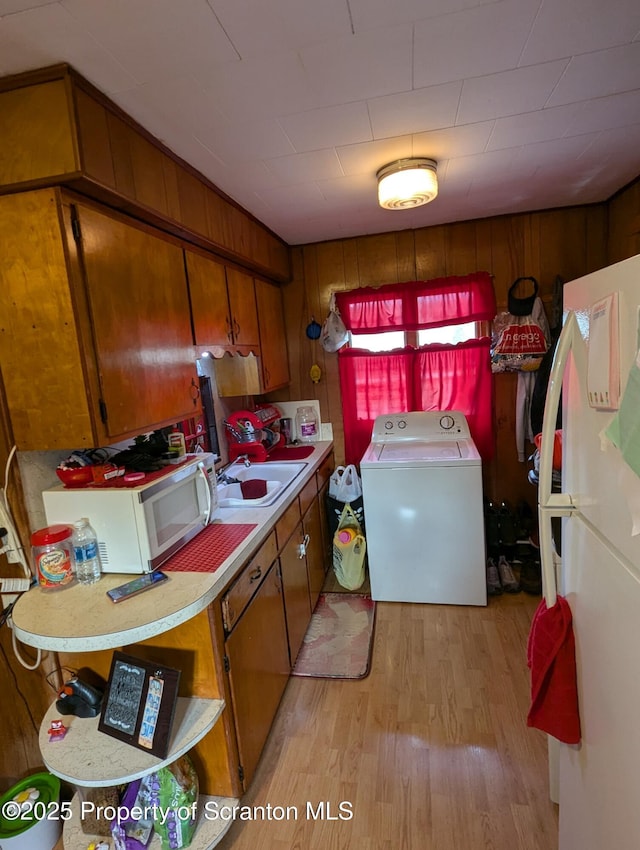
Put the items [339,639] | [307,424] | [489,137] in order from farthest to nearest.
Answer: [307,424] → [339,639] → [489,137]

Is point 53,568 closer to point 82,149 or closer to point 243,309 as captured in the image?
point 82,149

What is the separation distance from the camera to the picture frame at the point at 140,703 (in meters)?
1.18

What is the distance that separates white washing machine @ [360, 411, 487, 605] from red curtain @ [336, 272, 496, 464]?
44 centimetres

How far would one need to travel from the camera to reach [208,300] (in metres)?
2.02

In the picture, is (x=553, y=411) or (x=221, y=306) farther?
(x=221, y=306)

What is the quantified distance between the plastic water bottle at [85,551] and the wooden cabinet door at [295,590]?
79 cm

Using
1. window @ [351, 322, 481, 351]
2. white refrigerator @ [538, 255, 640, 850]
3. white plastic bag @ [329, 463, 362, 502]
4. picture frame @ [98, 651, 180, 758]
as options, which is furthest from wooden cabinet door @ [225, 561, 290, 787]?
window @ [351, 322, 481, 351]

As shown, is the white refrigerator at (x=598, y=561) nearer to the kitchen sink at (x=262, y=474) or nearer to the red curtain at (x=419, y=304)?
the kitchen sink at (x=262, y=474)

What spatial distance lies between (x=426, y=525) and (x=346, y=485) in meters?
0.64

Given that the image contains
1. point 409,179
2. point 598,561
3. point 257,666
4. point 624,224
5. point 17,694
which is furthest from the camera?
point 624,224

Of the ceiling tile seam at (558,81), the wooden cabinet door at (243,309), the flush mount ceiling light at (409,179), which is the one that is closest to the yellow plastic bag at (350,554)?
the wooden cabinet door at (243,309)

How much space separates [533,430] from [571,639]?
75.8 inches

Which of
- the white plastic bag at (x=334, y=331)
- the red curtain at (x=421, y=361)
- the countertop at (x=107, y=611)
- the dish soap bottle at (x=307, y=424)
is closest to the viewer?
the countertop at (x=107, y=611)

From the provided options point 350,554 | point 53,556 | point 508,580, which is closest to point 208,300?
point 53,556
